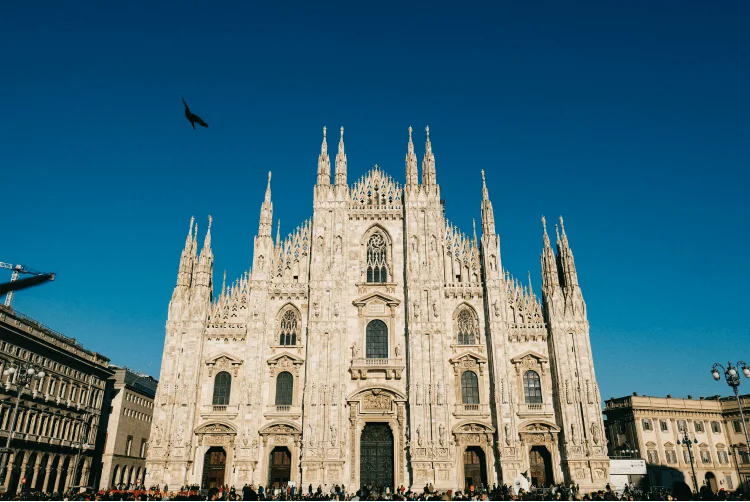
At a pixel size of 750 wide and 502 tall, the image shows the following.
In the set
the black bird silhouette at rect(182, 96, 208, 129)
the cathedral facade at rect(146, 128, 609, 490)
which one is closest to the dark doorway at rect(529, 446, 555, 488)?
the cathedral facade at rect(146, 128, 609, 490)

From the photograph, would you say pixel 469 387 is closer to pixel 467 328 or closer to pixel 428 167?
pixel 467 328

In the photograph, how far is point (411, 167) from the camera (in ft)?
150

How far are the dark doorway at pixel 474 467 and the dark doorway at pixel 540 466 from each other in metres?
3.01

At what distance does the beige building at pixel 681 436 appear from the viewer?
58.5 meters

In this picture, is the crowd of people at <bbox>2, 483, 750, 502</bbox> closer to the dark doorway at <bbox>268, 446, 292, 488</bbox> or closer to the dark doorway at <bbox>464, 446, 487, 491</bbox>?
the dark doorway at <bbox>268, 446, 292, 488</bbox>

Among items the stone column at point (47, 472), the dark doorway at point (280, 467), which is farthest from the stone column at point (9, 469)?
the dark doorway at point (280, 467)

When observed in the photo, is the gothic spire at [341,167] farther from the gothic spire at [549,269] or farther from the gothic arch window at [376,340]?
the gothic spire at [549,269]

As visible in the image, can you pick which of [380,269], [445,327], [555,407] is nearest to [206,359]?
[380,269]

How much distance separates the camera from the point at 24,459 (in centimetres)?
4412

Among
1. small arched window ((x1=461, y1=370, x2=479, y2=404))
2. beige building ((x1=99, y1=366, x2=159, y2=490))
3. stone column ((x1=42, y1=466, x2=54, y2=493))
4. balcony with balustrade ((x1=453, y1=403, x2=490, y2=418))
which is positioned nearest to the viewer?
balcony with balustrade ((x1=453, y1=403, x2=490, y2=418))

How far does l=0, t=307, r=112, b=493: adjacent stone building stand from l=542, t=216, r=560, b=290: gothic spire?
116 ft

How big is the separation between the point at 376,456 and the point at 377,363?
5913 mm

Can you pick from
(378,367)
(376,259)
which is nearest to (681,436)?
(378,367)

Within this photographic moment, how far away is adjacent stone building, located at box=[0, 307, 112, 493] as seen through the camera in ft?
139
